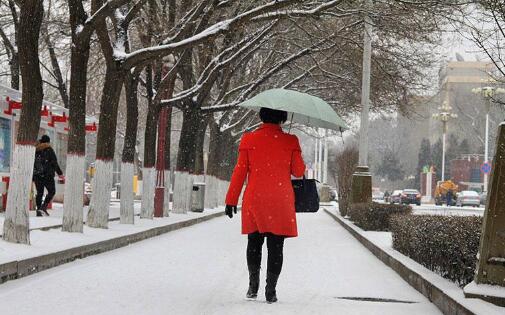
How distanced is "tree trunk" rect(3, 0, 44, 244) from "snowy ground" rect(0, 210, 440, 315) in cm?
108

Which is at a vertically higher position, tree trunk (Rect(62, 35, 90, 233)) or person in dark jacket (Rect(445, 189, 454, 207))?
tree trunk (Rect(62, 35, 90, 233))

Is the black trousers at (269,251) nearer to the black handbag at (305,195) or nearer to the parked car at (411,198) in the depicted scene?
the black handbag at (305,195)

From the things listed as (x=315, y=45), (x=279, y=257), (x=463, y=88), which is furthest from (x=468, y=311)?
(x=463, y=88)

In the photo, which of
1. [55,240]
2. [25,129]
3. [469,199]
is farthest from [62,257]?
[469,199]

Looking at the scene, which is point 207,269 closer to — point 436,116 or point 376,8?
point 376,8

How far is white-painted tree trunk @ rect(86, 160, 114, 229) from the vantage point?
16.5 meters

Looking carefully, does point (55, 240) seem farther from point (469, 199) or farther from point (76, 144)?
point (469, 199)

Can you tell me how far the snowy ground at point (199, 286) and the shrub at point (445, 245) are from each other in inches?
16.4

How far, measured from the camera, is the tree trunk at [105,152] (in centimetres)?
1650

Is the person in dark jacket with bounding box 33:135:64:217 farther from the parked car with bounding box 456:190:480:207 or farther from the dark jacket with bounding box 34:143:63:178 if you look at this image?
the parked car with bounding box 456:190:480:207

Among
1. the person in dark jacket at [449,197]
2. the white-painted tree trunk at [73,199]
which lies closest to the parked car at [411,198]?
the person in dark jacket at [449,197]

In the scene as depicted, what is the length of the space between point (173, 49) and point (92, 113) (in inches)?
1473

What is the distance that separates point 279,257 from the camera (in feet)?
25.3

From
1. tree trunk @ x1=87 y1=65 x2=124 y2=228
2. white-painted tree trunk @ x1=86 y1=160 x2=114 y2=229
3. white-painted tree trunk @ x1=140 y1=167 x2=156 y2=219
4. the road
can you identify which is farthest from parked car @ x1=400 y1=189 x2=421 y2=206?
white-painted tree trunk @ x1=86 y1=160 x2=114 y2=229
